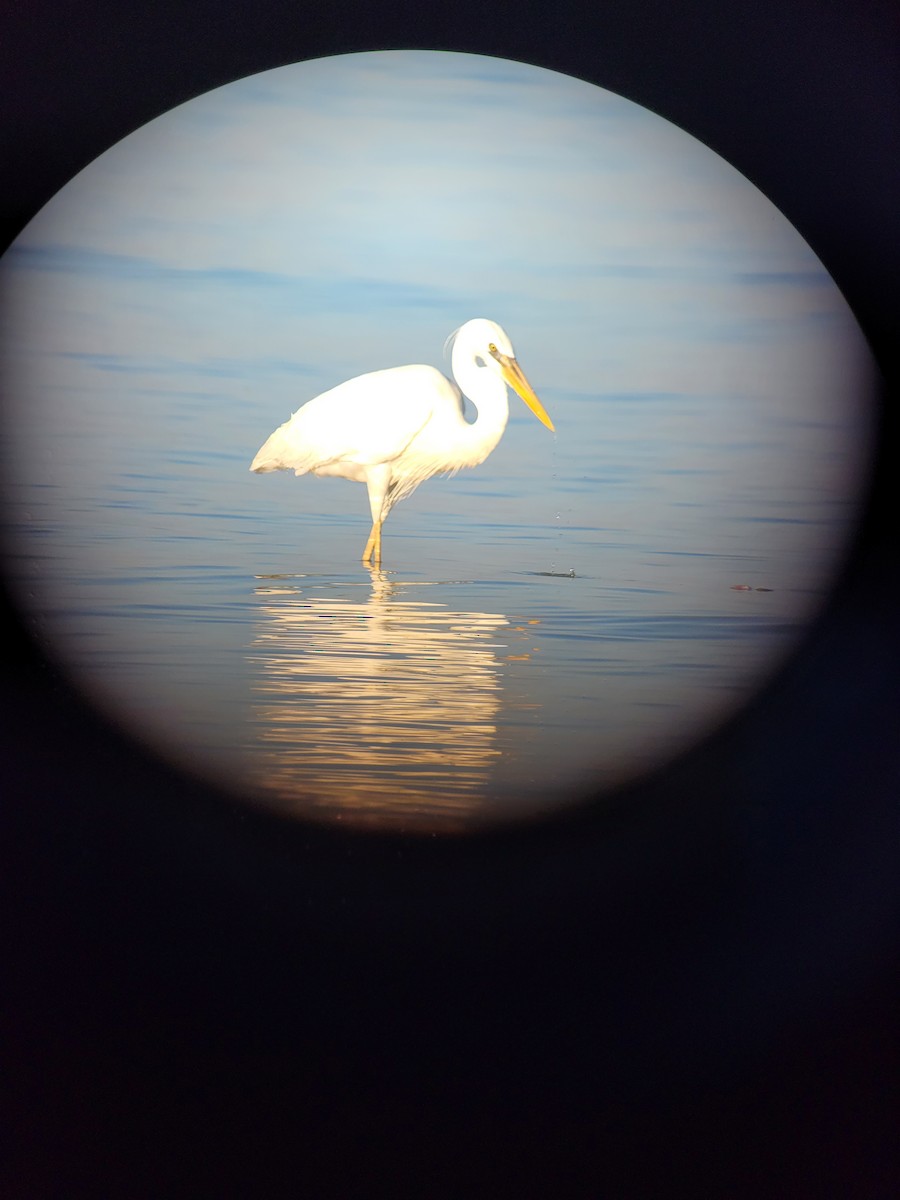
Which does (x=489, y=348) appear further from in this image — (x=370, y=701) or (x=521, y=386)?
(x=370, y=701)

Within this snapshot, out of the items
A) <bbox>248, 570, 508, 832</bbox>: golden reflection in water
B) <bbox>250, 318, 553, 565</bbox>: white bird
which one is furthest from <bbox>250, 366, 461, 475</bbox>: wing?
<bbox>248, 570, 508, 832</bbox>: golden reflection in water

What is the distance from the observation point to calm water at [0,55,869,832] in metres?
1.66

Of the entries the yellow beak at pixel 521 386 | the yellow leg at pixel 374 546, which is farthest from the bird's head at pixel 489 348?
the yellow leg at pixel 374 546

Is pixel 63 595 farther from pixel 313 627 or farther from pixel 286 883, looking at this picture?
pixel 286 883

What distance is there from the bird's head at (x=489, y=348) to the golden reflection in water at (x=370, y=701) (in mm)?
328

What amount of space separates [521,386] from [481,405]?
6 cm

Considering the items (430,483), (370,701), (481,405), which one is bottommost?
A: (370,701)

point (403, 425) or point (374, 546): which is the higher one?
point (403, 425)

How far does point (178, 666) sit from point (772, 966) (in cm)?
96

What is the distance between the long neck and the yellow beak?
0.01 m

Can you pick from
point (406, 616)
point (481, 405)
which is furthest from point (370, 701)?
point (481, 405)

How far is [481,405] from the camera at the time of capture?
169cm

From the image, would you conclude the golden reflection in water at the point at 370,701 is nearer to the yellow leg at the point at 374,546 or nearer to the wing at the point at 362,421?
the yellow leg at the point at 374,546

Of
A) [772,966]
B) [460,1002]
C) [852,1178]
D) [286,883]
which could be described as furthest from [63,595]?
[852,1178]
